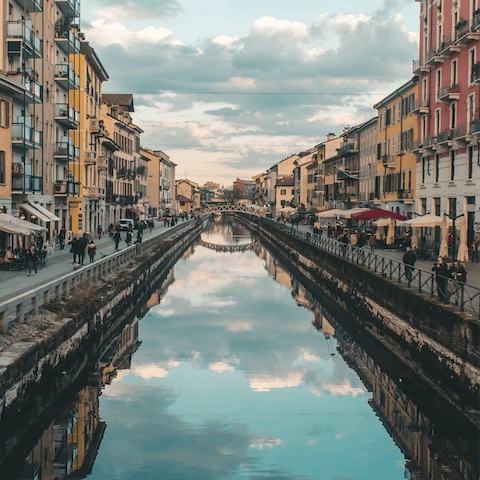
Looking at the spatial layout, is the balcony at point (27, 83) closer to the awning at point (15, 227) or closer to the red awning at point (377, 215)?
the awning at point (15, 227)

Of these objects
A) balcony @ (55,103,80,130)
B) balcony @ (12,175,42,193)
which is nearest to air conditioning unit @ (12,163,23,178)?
balcony @ (12,175,42,193)

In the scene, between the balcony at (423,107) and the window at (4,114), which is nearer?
the window at (4,114)

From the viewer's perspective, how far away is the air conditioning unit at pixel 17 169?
3055cm

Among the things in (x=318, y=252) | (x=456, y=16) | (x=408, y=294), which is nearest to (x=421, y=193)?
(x=318, y=252)

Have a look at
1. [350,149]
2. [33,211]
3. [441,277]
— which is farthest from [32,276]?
[350,149]

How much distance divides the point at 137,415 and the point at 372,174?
4604 cm

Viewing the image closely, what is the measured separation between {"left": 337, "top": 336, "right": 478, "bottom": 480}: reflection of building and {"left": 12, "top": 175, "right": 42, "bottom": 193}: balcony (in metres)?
21.4

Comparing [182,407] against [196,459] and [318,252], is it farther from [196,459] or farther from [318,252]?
[318,252]

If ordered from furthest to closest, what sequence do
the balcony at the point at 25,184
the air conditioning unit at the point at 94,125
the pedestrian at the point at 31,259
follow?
1. the air conditioning unit at the point at 94,125
2. the balcony at the point at 25,184
3. the pedestrian at the point at 31,259

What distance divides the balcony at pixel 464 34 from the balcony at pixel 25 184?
78.2 ft

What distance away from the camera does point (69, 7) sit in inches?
1667

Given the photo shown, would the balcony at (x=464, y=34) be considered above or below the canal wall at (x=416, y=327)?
above

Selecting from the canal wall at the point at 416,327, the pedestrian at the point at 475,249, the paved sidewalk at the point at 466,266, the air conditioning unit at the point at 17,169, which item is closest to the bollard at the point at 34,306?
the canal wall at the point at 416,327

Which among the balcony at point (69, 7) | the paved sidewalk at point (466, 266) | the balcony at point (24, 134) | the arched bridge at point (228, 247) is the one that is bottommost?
the arched bridge at point (228, 247)
